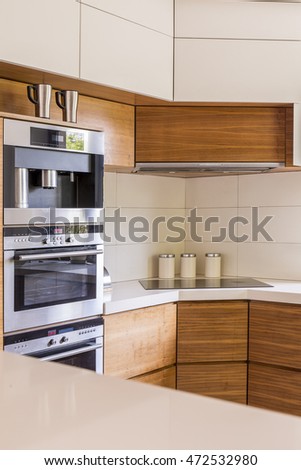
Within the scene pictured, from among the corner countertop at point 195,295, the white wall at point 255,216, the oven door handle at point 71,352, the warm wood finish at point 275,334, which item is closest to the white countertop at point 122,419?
the oven door handle at point 71,352

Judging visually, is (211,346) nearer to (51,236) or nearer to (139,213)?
(139,213)

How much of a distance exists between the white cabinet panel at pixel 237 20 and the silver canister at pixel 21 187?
127cm

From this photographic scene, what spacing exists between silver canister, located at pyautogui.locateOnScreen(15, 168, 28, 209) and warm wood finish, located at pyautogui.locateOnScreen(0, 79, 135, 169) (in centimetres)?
37

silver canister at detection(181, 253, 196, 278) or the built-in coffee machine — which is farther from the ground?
the built-in coffee machine

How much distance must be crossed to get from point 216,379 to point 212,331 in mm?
249

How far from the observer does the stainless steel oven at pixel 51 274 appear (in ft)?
6.90

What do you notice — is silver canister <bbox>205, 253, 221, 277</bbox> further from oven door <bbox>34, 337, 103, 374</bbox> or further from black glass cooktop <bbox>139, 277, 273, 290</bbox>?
oven door <bbox>34, 337, 103, 374</bbox>

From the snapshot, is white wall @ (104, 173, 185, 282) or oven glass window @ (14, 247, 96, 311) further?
white wall @ (104, 173, 185, 282)

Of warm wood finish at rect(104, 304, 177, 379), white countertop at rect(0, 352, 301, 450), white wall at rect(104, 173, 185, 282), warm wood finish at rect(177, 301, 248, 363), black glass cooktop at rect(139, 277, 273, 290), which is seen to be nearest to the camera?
white countertop at rect(0, 352, 301, 450)

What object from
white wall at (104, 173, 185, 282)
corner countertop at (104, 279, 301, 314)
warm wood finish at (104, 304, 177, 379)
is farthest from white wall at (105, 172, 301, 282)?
warm wood finish at (104, 304, 177, 379)

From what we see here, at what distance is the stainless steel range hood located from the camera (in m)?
3.04
